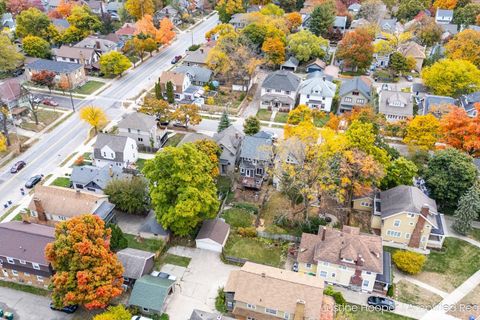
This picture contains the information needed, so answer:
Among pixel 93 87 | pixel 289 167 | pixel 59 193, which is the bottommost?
pixel 93 87

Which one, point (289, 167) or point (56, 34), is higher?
point (289, 167)

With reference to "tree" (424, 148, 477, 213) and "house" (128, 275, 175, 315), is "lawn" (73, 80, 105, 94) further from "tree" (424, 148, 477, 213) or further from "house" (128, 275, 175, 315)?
"tree" (424, 148, 477, 213)

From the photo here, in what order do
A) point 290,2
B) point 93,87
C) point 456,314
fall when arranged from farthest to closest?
point 290,2, point 93,87, point 456,314

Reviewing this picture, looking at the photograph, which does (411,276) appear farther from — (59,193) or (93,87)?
(93,87)

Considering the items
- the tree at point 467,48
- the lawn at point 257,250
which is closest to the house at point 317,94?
the tree at point 467,48

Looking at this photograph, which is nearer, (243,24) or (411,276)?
(411,276)

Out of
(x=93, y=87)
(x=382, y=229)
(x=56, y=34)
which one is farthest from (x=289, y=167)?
(x=56, y=34)

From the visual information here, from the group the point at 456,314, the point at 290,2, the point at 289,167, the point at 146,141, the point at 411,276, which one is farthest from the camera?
the point at 290,2

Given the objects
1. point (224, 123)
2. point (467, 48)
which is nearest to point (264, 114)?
point (224, 123)
